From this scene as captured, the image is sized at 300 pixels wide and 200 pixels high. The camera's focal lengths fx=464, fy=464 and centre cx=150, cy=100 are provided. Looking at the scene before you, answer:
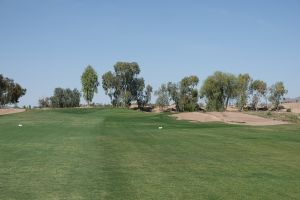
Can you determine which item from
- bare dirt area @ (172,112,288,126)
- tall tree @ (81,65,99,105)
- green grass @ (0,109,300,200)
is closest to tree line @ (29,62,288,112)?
tall tree @ (81,65,99,105)

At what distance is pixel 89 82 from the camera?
11656cm

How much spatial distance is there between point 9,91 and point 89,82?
24.5 m

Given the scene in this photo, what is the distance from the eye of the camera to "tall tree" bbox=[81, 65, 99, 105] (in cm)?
11638

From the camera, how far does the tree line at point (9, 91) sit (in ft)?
393

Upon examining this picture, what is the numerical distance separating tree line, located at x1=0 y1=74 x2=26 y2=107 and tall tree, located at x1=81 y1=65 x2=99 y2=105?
21.0 meters

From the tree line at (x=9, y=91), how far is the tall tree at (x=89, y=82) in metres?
21.0

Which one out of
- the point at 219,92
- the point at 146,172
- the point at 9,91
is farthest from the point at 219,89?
the point at 146,172

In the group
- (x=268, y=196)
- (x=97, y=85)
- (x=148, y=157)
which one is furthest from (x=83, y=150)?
(x=97, y=85)

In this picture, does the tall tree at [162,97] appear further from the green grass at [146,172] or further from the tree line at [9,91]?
the green grass at [146,172]

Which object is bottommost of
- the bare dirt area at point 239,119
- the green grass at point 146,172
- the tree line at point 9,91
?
the green grass at point 146,172

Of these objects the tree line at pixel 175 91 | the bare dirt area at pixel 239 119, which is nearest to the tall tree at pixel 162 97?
the tree line at pixel 175 91

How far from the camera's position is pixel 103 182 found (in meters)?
11.0

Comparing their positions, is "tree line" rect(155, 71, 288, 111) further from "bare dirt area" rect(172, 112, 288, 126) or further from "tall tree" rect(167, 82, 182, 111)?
"bare dirt area" rect(172, 112, 288, 126)

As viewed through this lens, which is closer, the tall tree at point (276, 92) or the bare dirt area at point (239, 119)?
the bare dirt area at point (239, 119)
